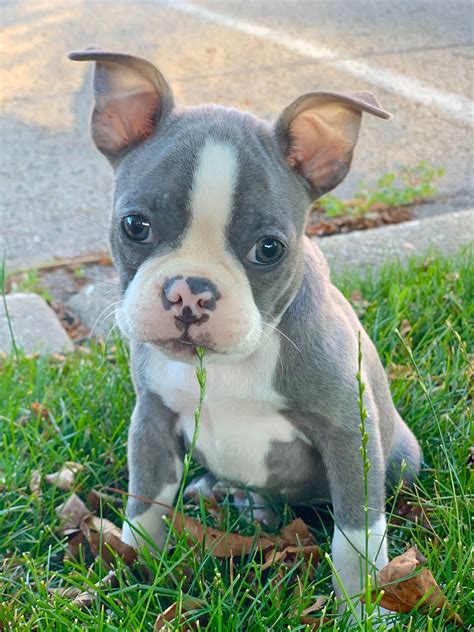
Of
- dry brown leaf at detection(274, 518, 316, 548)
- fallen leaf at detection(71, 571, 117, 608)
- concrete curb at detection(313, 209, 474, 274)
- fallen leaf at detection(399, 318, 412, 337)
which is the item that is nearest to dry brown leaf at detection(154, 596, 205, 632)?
fallen leaf at detection(71, 571, 117, 608)

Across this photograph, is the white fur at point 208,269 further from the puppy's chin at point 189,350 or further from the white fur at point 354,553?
the white fur at point 354,553

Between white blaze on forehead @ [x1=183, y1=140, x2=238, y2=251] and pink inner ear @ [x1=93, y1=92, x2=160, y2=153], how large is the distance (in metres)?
0.34

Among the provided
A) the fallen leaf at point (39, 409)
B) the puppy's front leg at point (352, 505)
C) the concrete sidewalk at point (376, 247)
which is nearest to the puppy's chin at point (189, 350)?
the puppy's front leg at point (352, 505)

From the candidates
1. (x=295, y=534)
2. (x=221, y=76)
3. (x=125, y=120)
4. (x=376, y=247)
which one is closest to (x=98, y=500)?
(x=295, y=534)

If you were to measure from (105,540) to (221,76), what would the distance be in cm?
575

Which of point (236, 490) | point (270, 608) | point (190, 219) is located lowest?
point (236, 490)

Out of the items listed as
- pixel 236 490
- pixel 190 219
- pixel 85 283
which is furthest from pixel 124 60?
pixel 85 283

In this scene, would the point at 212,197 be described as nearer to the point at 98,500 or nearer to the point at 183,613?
the point at 183,613

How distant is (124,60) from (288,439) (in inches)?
43.0

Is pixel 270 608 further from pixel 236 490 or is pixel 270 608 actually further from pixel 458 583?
pixel 236 490

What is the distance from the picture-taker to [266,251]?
7.27 feet

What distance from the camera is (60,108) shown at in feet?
23.5

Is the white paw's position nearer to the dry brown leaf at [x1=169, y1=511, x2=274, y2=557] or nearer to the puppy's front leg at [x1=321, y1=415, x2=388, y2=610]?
the dry brown leaf at [x1=169, y1=511, x2=274, y2=557]

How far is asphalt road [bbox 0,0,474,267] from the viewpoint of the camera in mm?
5684
